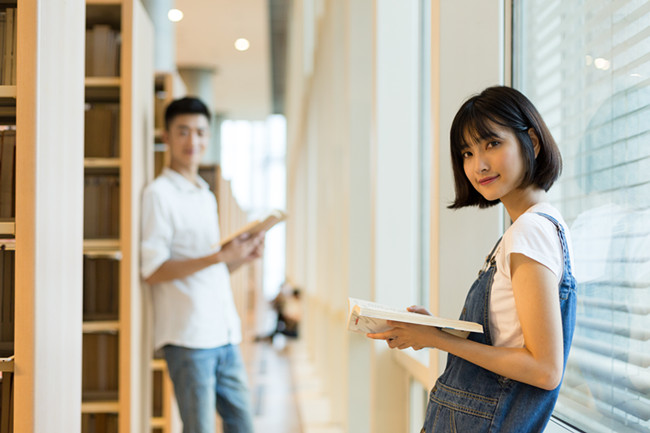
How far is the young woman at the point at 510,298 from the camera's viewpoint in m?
1.15

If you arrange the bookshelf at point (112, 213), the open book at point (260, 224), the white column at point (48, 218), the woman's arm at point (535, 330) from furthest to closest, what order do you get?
the bookshelf at point (112, 213) < the open book at point (260, 224) < the white column at point (48, 218) < the woman's arm at point (535, 330)

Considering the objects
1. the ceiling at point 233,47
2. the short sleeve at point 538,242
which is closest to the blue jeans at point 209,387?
the short sleeve at point 538,242

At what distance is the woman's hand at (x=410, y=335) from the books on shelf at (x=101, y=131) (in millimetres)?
2013

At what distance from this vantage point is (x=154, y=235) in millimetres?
2799

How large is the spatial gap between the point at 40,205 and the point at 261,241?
4.23ft

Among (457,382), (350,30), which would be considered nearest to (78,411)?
(457,382)

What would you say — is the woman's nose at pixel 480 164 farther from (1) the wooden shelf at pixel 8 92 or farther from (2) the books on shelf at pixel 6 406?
(2) the books on shelf at pixel 6 406

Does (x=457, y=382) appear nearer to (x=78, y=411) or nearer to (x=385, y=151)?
(x=78, y=411)

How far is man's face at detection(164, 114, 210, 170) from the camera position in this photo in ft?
9.73

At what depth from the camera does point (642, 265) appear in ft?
4.33

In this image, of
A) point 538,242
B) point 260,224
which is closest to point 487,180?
point 538,242

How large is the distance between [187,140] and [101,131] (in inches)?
15.3

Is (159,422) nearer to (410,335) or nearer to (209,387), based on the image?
(209,387)

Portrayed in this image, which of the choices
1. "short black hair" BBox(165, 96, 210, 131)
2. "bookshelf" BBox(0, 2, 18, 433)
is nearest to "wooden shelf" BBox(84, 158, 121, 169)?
"short black hair" BBox(165, 96, 210, 131)
